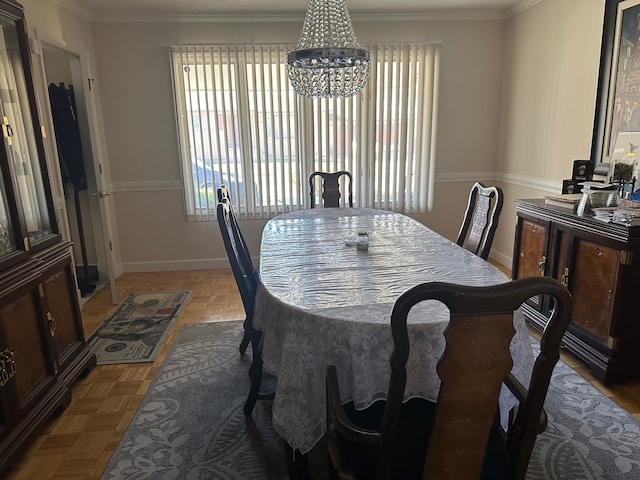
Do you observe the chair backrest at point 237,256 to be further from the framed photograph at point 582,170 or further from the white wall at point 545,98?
the white wall at point 545,98

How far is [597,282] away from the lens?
238cm

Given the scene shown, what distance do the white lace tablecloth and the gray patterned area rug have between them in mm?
498

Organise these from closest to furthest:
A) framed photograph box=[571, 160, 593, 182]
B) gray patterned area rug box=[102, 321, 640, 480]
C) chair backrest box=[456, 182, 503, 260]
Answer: gray patterned area rug box=[102, 321, 640, 480] → chair backrest box=[456, 182, 503, 260] → framed photograph box=[571, 160, 593, 182]

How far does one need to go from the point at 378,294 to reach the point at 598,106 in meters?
2.49

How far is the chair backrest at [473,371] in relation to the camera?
0.90 meters

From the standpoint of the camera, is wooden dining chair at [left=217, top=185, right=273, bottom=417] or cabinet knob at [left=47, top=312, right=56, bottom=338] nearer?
wooden dining chair at [left=217, top=185, right=273, bottom=417]

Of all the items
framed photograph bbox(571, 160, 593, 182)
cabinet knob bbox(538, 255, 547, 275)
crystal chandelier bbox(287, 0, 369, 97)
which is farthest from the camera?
framed photograph bbox(571, 160, 593, 182)

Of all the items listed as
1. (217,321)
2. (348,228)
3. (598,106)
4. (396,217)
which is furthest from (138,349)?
(598,106)

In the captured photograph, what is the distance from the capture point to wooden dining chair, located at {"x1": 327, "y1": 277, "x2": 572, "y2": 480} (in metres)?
0.90

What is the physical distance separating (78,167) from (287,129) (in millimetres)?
1984

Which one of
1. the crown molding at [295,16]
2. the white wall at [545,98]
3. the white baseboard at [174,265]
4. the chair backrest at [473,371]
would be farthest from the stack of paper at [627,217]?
the white baseboard at [174,265]

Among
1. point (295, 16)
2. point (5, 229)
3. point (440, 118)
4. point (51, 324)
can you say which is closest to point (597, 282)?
point (440, 118)

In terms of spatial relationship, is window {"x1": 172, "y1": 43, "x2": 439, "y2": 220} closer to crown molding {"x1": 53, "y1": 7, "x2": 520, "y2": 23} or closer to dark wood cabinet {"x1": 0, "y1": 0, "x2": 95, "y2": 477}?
crown molding {"x1": 53, "y1": 7, "x2": 520, "y2": 23}

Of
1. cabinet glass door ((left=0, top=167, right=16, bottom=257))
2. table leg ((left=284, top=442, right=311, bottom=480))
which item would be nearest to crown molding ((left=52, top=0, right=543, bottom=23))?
cabinet glass door ((left=0, top=167, right=16, bottom=257))
